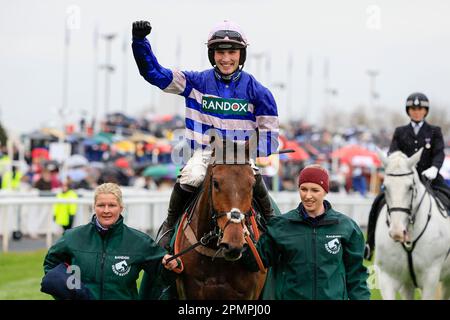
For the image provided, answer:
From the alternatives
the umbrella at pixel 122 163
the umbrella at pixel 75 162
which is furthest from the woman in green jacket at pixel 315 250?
the umbrella at pixel 122 163

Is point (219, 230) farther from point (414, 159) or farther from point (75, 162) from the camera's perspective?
point (75, 162)

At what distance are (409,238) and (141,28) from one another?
4.84m

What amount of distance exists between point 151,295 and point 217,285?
0.71 meters

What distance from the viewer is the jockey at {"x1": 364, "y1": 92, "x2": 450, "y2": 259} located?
1144 cm

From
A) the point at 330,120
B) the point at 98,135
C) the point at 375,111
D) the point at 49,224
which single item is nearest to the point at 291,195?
the point at 49,224

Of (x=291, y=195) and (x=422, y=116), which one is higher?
(x=422, y=116)

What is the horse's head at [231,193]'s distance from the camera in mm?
6273

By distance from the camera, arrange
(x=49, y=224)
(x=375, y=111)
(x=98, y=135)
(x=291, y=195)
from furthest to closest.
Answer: (x=375, y=111) → (x=98, y=135) → (x=291, y=195) → (x=49, y=224)

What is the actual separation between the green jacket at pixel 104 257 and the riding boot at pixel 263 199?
130 centimetres

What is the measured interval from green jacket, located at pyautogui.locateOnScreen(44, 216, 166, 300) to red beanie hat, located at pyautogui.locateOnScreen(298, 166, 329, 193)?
46.7 inches

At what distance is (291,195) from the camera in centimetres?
2286

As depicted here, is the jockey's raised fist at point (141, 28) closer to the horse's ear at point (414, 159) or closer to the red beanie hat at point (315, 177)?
the red beanie hat at point (315, 177)

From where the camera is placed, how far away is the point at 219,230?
260 inches
